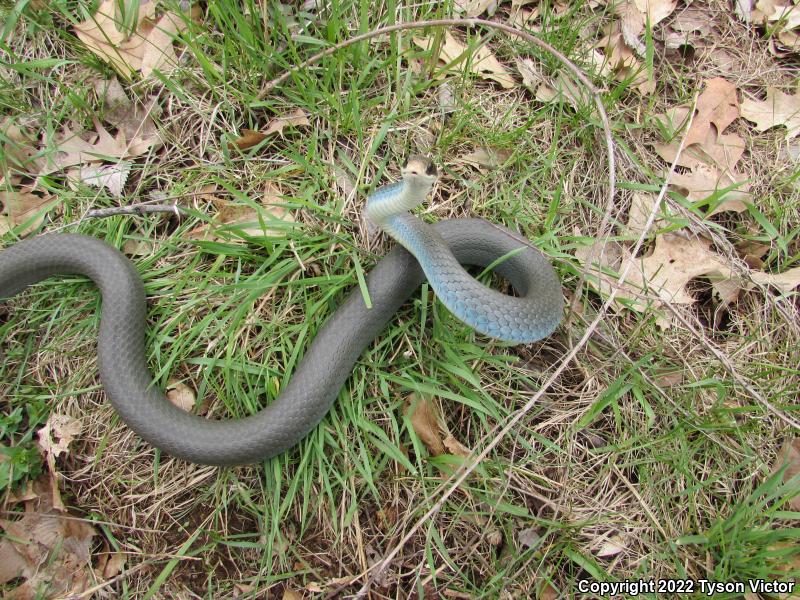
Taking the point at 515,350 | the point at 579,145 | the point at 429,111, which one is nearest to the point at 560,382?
the point at 515,350

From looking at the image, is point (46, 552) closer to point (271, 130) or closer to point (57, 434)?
point (57, 434)

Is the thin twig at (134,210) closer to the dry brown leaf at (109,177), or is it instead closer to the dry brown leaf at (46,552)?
the dry brown leaf at (109,177)

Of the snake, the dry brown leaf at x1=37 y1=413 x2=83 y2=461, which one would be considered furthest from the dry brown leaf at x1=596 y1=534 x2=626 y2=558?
the dry brown leaf at x1=37 y1=413 x2=83 y2=461

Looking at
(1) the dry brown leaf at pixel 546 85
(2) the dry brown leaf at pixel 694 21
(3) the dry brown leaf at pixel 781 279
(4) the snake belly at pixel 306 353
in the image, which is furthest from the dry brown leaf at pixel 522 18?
(3) the dry brown leaf at pixel 781 279

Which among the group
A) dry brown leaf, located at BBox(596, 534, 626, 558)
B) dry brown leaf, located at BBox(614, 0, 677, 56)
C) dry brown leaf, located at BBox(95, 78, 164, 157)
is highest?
dry brown leaf, located at BBox(95, 78, 164, 157)

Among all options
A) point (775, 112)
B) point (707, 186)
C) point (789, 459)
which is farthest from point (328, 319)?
point (775, 112)

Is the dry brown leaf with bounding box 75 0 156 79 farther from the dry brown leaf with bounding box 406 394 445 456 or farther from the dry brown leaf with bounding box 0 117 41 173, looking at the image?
the dry brown leaf with bounding box 406 394 445 456
